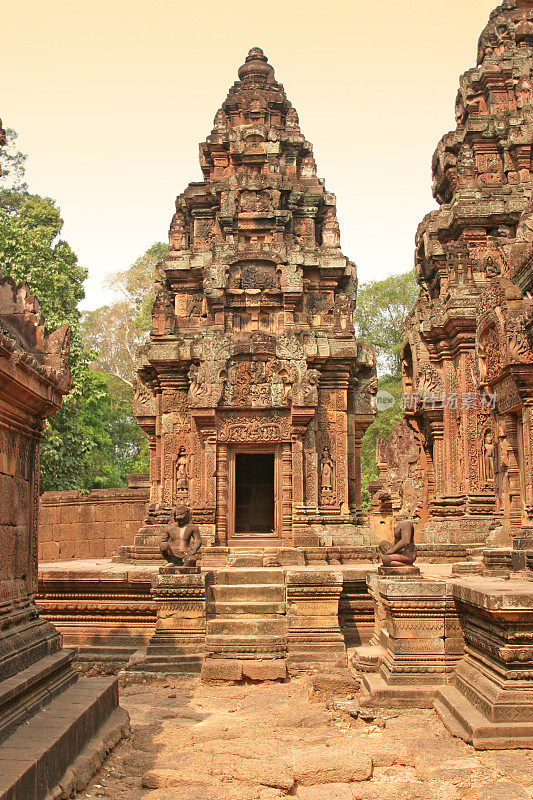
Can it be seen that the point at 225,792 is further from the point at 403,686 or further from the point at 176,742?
the point at 403,686

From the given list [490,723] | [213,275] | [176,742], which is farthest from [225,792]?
[213,275]

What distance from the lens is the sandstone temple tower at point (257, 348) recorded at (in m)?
12.6

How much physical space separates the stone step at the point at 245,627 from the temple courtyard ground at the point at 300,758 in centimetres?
170

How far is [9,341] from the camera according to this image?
396cm

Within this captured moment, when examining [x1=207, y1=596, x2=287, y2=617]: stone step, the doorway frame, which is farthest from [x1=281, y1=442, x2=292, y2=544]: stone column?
[x1=207, y1=596, x2=287, y2=617]: stone step

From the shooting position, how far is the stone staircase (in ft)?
24.7

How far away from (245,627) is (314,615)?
0.74 m

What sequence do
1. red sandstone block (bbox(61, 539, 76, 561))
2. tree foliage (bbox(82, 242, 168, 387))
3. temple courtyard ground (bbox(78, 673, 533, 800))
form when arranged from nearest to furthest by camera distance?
1. temple courtyard ground (bbox(78, 673, 533, 800))
2. red sandstone block (bbox(61, 539, 76, 561))
3. tree foliage (bbox(82, 242, 168, 387))

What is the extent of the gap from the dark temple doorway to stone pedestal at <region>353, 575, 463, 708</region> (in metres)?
9.24

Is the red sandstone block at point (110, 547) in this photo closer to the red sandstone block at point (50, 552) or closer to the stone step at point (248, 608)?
the red sandstone block at point (50, 552)

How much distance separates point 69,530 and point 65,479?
11.8ft

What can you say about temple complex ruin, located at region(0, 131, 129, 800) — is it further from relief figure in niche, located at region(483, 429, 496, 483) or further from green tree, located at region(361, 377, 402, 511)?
green tree, located at region(361, 377, 402, 511)

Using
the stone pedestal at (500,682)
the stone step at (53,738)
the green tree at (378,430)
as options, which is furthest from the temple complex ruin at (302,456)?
the green tree at (378,430)

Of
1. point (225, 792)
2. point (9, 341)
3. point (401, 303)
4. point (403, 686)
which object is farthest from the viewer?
point (401, 303)
